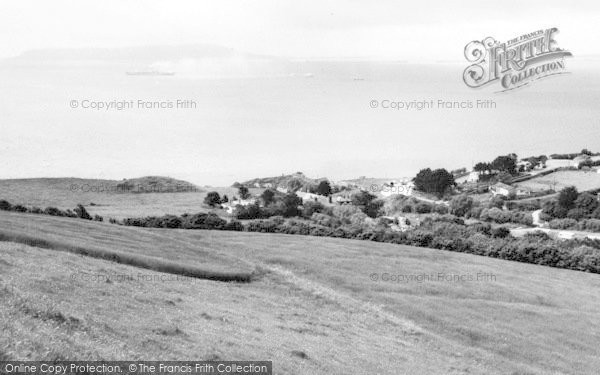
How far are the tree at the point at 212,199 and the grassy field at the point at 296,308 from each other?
16481mm

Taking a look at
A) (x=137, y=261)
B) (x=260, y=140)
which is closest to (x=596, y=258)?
(x=137, y=261)

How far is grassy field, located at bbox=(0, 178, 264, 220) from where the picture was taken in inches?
2045

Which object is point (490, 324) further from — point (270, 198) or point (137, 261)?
point (270, 198)

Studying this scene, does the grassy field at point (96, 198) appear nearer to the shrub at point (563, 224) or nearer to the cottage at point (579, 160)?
the shrub at point (563, 224)

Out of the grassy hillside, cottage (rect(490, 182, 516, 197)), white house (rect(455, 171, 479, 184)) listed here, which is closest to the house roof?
cottage (rect(490, 182, 516, 197))

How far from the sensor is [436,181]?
309ft

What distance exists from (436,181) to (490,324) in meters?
64.3

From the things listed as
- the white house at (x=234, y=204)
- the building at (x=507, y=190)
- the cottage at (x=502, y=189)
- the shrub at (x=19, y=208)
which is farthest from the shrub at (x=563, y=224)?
the shrub at (x=19, y=208)

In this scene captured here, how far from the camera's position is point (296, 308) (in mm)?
25891

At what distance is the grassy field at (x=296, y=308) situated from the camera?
15.4 m

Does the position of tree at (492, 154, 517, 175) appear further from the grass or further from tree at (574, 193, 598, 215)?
the grass

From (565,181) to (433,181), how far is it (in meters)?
26.7

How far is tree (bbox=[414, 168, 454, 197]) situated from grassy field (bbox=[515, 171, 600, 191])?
16.1 m

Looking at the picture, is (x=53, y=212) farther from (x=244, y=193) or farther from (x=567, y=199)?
(x=567, y=199)
